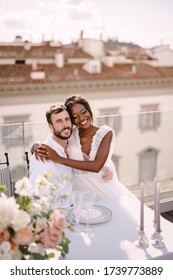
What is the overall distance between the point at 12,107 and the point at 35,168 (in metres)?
19.5

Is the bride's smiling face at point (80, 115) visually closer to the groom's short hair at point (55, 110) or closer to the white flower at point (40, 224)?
the groom's short hair at point (55, 110)

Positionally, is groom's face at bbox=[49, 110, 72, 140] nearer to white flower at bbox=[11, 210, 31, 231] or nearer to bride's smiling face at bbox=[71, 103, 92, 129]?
bride's smiling face at bbox=[71, 103, 92, 129]

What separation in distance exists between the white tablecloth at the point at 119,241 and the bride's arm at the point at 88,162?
11.7 inches

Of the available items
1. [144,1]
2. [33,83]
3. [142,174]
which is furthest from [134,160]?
[144,1]

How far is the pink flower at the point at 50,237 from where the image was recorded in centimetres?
99

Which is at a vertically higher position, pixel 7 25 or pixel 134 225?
pixel 7 25

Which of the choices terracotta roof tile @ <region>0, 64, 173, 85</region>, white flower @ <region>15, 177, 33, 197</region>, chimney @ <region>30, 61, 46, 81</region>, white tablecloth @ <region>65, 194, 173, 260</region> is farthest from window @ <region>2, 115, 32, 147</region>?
chimney @ <region>30, 61, 46, 81</region>

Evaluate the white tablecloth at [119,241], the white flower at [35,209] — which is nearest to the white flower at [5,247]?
the white flower at [35,209]

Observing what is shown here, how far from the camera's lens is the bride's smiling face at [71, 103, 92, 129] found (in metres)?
1.96

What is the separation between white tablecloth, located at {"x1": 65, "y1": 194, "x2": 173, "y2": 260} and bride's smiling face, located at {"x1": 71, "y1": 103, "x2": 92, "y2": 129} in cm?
53

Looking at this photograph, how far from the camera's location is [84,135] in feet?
6.89

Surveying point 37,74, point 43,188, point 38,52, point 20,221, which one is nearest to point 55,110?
point 43,188

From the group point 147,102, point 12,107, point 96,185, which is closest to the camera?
point 96,185
